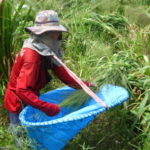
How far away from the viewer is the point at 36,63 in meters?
2.09

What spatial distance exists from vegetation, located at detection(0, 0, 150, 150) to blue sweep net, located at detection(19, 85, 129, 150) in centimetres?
17

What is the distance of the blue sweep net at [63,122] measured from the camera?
1890mm

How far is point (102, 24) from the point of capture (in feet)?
13.1

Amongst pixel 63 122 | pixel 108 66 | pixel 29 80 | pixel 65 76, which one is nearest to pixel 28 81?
pixel 29 80

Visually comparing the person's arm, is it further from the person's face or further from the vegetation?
the person's face

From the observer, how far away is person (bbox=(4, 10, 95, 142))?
6.77 ft

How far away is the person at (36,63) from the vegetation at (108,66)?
0.37m

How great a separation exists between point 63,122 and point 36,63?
554 mm

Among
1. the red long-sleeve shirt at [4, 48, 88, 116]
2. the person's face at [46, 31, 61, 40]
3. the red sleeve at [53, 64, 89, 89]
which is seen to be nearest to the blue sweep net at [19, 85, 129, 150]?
the red long-sleeve shirt at [4, 48, 88, 116]

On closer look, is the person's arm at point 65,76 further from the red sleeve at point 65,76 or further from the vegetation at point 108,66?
the vegetation at point 108,66

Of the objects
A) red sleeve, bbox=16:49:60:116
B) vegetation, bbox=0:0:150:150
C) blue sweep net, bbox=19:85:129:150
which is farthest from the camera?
vegetation, bbox=0:0:150:150

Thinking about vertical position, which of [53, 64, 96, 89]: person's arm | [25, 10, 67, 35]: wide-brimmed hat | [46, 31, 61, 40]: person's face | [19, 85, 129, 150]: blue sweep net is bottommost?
[19, 85, 129, 150]: blue sweep net

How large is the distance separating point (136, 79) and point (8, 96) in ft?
4.15

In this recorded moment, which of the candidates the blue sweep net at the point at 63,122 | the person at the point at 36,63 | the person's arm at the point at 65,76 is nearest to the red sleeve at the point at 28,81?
the person at the point at 36,63
